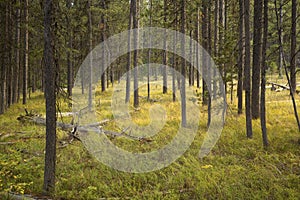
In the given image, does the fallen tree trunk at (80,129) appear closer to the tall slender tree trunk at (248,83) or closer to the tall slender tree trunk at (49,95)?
the tall slender tree trunk at (248,83)

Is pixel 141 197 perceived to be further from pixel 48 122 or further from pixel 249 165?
pixel 249 165

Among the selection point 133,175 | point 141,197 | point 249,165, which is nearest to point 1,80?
point 133,175

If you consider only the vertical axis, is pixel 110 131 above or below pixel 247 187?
above

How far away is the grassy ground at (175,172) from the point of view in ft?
22.0

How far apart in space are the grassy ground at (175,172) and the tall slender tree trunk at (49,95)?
47cm

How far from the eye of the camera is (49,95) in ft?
20.6

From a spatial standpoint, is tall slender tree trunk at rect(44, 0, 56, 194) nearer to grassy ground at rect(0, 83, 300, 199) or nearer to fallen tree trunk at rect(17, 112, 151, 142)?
grassy ground at rect(0, 83, 300, 199)

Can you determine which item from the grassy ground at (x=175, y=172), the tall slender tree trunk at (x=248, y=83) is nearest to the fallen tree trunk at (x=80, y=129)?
the grassy ground at (x=175, y=172)

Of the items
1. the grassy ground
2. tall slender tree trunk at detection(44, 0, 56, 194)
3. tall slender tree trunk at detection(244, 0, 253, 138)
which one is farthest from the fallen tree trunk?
tall slender tree trunk at detection(44, 0, 56, 194)

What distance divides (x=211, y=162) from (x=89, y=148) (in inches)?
170

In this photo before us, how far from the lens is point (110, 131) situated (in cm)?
1187

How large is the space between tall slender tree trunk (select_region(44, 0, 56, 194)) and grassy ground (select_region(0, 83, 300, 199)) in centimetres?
47

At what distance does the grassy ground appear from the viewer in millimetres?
6699

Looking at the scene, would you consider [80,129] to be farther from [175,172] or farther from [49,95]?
[49,95]
